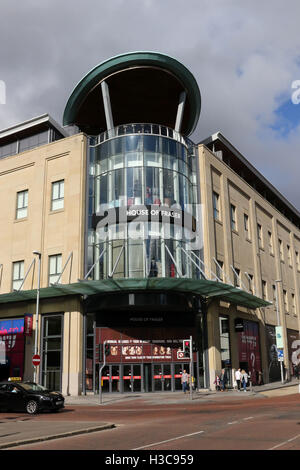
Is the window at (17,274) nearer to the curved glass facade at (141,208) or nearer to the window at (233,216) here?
the curved glass facade at (141,208)

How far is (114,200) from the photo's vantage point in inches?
1422

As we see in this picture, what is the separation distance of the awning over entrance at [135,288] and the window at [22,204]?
7432 millimetres

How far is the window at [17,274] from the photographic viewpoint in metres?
38.4

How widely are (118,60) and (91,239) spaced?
15.8 metres

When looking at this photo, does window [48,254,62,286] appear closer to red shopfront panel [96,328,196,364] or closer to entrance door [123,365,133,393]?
red shopfront panel [96,328,196,364]

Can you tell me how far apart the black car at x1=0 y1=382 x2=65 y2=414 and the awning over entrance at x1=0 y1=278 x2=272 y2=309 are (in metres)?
9.73

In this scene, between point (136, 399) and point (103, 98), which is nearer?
point (136, 399)

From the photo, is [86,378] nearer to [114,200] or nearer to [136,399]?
[136,399]

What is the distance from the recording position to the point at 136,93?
147 feet

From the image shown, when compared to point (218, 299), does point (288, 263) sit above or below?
above

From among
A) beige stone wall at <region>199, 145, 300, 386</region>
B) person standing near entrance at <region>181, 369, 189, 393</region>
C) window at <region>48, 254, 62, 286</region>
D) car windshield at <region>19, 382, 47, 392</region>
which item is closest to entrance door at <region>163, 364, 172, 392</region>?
person standing near entrance at <region>181, 369, 189, 393</region>

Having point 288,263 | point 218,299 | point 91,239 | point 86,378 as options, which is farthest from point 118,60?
point 288,263
